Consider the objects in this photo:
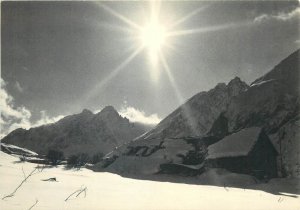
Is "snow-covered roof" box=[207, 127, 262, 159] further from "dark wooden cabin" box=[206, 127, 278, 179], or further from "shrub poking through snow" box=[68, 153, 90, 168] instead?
"shrub poking through snow" box=[68, 153, 90, 168]

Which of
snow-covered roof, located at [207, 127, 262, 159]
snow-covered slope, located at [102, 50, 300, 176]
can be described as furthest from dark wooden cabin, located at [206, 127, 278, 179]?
snow-covered slope, located at [102, 50, 300, 176]

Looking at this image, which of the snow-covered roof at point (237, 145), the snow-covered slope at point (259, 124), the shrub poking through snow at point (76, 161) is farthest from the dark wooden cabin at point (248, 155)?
the shrub poking through snow at point (76, 161)

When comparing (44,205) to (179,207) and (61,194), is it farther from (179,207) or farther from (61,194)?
(179,207)

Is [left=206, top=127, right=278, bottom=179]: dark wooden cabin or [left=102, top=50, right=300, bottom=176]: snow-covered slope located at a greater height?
[left=102, top=50, right=300, bottom=176]: snow-covered slope

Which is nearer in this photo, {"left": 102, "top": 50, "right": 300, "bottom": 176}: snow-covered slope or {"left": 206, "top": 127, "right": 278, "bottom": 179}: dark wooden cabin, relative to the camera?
{"left": 206, "top": 127, "right": 278, "bottom": 179}: dark wooden cabin

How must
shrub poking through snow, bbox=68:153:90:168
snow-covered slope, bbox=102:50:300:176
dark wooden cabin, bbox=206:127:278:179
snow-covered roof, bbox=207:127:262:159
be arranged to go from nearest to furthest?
shrub poking through snow, bbox=68:153:90:168
dark wooden cabin, bbox=206:127:278:179
snow-covered roof, bbox=207:127:262:159
snow-covered slope, bbox=102:50:300:176

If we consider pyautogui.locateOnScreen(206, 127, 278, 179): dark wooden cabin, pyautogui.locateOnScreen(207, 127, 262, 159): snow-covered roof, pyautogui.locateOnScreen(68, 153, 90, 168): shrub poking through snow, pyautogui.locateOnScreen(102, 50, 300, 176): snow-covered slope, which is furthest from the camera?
pyautogui.locateOnScreen(102, 50, 300, 176): snow-covered slope

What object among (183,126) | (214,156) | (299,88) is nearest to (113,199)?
(214,156)

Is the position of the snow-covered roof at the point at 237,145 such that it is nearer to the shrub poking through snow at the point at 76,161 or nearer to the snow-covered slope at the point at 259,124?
the snow-covered slope at the point at 259,124

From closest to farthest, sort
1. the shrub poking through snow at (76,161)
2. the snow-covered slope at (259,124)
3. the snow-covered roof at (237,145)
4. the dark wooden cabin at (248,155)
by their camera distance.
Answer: the shrub poking through snow at (76,161)
the dark wooden cabin at (248,155)
the snow-covered roof at (237,145)
the snow-covered slope at (259,124)

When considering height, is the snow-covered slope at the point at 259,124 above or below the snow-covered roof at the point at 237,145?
above
